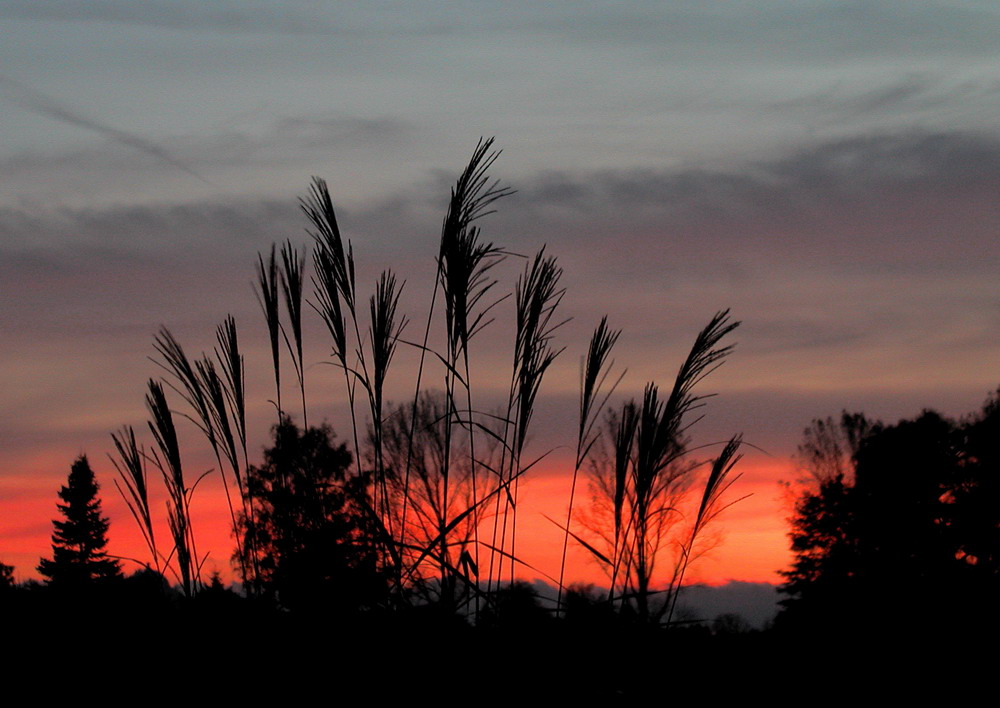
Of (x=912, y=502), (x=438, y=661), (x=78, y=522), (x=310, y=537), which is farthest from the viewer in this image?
(x=78, y=522)

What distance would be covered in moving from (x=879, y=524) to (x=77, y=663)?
2501 centimetres

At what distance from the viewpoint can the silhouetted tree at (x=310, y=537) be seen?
11.0ft

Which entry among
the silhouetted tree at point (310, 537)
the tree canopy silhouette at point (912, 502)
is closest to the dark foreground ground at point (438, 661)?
the silhouetted tree at point (310, 537)

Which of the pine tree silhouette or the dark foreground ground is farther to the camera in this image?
the pine tree silhouette

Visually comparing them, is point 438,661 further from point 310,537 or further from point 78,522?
point 78,522

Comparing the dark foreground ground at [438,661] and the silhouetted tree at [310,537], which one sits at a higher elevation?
the silhouetted tree at [310,537]

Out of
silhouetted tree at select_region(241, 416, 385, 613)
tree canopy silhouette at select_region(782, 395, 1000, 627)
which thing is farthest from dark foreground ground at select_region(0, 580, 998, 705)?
tree canopy silhouette at select_region(782, 395, 1000, 627)

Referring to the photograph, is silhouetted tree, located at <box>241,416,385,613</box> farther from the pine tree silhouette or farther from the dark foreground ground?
the pine tree silhouette

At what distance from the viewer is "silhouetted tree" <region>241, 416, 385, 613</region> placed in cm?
337

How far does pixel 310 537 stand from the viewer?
11.8 ft

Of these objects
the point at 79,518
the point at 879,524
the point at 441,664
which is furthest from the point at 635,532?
the point at 79,518

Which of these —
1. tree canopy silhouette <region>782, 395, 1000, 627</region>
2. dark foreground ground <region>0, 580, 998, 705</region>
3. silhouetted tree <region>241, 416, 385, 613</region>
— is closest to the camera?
dark foreground ground <region>0, 580, 998, 705</region>

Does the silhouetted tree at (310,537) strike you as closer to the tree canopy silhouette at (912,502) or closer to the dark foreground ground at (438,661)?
the dark foreground ground at (438,661)

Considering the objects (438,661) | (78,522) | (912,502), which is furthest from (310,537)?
(78,522)
